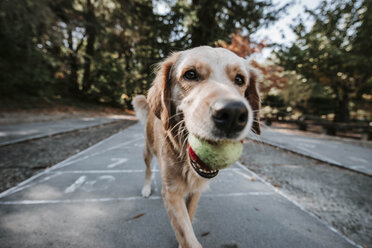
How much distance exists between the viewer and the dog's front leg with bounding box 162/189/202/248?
5.86 ft

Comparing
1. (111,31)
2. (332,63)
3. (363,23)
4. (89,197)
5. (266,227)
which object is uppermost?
(363,23)

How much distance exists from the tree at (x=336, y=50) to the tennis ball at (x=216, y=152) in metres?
16.2

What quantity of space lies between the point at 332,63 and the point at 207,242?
58.1ft

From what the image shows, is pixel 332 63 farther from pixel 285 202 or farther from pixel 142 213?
pixel 142 213

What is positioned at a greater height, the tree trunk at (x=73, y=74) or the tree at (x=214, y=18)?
the tree at (x=214, y=18)

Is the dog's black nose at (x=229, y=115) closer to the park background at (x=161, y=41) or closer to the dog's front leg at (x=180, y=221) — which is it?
the dog's front leg at (x=180, y=221)

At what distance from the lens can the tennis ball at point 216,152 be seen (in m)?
1.55

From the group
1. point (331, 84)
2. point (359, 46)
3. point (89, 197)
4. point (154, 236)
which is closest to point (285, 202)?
point (154, 236)

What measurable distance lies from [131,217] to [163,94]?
185 centimetres

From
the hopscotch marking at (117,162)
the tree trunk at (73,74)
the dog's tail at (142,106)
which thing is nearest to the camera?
the dog's tail at (142,106)

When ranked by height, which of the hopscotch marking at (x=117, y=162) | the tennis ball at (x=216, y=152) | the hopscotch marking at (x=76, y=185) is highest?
the tennis ball at (x=216, y=152)

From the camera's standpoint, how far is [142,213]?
2717 mm

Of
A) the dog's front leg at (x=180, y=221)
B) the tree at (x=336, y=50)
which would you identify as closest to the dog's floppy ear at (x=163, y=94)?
the dog's front leg at (x=180, y=221)

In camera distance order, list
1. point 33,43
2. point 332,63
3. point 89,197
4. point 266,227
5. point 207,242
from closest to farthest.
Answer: point 207,242 → point 266,227 → point 89,197 → point 33,43 → point 332,63
